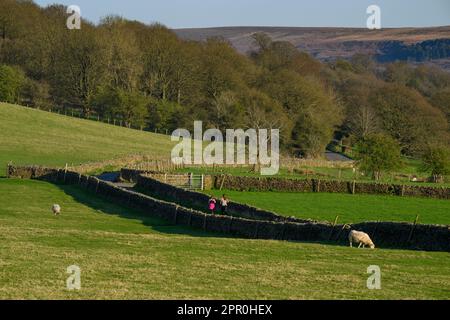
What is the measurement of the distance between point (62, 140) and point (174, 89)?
32.0 m

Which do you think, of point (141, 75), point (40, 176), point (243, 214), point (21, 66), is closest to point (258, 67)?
point (141, 75)

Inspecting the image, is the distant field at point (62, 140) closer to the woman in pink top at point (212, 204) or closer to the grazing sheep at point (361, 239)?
the woman in pink top at point (212, 204)

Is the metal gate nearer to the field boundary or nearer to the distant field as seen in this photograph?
A: the field boundary

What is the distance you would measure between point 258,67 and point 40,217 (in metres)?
95.1

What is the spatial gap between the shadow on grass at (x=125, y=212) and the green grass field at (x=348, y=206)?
7488 mm

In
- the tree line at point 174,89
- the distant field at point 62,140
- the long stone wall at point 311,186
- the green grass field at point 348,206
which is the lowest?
the green grass field at point 348,206

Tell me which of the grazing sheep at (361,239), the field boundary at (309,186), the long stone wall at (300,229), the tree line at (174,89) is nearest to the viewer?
the grazing sheep at (361,239)

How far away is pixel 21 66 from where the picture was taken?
115 m

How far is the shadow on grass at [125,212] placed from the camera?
125ft

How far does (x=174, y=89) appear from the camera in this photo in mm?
119688

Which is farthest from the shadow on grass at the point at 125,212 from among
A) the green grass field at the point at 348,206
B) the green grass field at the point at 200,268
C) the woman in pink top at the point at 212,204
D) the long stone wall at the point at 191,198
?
the green grass field at the point at 348,206

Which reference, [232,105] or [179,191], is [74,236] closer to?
[179,191]

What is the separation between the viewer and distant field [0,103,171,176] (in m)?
79.8

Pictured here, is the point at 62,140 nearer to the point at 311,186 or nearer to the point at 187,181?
the point at 187,181
